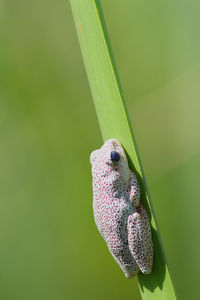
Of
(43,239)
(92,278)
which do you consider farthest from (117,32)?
(92,278)

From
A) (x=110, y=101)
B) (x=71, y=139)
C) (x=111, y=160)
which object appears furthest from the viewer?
(x=71, y=139)

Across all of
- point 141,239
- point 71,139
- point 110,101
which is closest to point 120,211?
point 141,239

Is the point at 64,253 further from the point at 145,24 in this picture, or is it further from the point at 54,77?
the point at 145,24

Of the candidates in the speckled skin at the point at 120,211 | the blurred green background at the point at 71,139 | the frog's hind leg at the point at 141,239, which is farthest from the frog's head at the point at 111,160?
the blurred green background at the point at 71,139

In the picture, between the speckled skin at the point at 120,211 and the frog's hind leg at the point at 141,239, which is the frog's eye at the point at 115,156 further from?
the frog's hind leg at the point at 141,239

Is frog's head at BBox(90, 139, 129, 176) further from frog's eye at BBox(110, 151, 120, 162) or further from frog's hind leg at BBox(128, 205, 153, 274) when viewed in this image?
frog's hind leg at BBox(128, 205, 153, 274)

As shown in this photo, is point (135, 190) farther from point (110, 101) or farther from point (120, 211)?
point (110, 101)

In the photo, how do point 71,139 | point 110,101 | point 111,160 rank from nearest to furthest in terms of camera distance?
point 110,101 < point 111,160 < point 71,139

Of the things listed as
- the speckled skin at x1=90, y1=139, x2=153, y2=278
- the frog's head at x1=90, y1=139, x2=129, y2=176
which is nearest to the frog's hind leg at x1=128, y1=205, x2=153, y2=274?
the speckled skin at x1=90, y1=139, x2=153, y2=278
